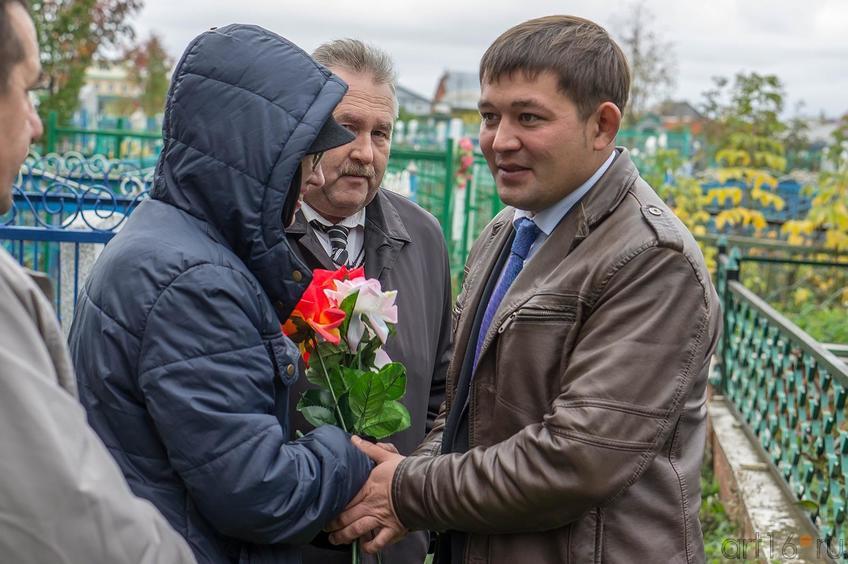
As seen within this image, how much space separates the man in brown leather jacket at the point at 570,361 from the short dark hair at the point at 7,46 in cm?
114

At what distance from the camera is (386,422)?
2320 mm

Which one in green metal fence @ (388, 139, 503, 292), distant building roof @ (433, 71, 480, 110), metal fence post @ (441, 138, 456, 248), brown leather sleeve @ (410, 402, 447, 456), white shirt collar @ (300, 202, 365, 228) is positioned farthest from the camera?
distant building roof @ (433, 71, 480, 110)

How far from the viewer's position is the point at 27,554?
1234mm

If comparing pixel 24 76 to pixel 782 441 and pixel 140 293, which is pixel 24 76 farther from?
pixel 782 441

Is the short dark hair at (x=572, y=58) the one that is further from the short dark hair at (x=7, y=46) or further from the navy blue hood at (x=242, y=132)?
the short dark hair at (x=7, y=46)

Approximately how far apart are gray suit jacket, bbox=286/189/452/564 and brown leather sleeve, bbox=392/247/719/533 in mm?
766

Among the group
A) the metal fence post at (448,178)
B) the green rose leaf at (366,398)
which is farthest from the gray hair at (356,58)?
the metal fence post at (448,178)

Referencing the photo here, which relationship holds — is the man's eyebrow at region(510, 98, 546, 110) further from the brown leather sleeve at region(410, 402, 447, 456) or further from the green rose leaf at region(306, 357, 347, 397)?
the brown leather sleeve at region(410, 402, 447, 456)

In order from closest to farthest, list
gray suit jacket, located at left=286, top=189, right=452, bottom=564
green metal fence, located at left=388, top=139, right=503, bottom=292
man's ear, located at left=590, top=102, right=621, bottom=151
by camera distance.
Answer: man's ear, located at left=590, top=102, right=621, bottom=151, gray suit jacket, located at left=286, top=189, right=452, bottom=564, green metal fence, located at left=388, top=139, right=503, bottom=292

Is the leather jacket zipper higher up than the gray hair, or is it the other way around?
the gray hair

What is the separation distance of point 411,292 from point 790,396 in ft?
8.56

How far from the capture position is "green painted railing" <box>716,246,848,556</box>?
3834mm

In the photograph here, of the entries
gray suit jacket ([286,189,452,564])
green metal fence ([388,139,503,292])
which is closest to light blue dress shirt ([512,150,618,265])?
gray suit jacket ([286,189,452,564])

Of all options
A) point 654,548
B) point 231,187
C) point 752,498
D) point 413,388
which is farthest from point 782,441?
point 231,187
